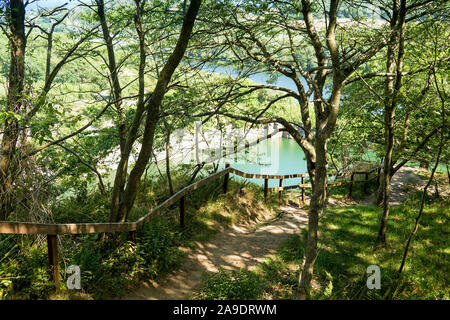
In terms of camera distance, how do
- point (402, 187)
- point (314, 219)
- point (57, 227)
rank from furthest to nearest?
point (402, 187), point (314, 219), point (57, 227)

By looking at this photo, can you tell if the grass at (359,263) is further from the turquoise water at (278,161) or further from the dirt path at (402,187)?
the turquoise water at (278,161)

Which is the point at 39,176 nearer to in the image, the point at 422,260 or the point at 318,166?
the point at 318,166

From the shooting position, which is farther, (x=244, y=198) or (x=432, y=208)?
(x=244, y=198)

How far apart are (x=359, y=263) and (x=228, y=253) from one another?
252 cm

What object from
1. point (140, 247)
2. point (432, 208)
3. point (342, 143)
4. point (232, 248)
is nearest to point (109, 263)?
point (140, 247)

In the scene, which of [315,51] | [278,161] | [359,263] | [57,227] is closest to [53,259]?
[57,227]

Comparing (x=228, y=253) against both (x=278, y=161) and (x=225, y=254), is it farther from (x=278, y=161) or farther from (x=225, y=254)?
(x=278, y=161)

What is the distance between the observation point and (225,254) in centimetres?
624

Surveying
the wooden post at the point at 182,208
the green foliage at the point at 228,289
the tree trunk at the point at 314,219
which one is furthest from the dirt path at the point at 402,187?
the green foliage at the point at 228,289

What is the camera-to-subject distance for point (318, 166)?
4.18 m

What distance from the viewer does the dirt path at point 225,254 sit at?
4703 millimetres

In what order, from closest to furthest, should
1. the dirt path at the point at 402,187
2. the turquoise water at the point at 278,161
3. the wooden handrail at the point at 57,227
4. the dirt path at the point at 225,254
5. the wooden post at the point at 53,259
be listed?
the wooden handrail at the point at 57,227 → the wooden post at the point at 53,259 → the dirt path at the point at 225,254 → the dirt path at the point at 402,187 → the turquoise water at the point at 278,161
